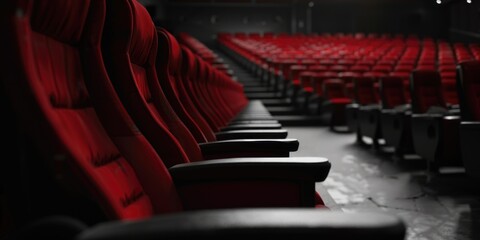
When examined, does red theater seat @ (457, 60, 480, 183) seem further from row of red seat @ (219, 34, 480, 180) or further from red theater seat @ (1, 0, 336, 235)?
red theater seat @ (1, 0, 336, 235)

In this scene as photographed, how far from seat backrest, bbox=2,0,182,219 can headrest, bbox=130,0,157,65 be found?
0.17ft

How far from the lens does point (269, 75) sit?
269 inches

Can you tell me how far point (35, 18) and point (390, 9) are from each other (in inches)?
503

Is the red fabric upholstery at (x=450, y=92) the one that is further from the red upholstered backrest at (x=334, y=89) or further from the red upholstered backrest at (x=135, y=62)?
the red upholstered backrest at (x=135, y=62)

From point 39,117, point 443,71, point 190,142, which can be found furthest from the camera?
point 443,71

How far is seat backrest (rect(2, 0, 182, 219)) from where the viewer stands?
504 millimetres

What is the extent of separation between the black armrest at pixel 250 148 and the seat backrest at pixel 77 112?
0.41 meters

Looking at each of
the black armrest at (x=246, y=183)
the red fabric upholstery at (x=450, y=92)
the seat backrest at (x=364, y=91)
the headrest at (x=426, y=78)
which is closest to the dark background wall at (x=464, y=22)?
the red fabric upholstery at (x=450, y=92)

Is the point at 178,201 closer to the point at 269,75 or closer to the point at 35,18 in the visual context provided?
the point at 35,18

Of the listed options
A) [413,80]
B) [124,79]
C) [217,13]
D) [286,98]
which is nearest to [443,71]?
[286,98]

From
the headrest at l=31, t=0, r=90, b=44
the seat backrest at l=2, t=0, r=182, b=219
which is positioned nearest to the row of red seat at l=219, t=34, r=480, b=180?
the seat backrest at l=2, t=0, r=182, b=219

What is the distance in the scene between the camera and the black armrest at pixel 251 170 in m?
0.75

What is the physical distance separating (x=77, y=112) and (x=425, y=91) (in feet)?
9.30

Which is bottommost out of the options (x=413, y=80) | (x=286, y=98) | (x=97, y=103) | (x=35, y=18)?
(x=286, y=98)
